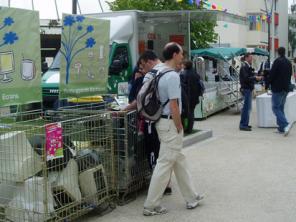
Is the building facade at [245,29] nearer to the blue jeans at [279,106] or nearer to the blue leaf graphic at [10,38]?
the blue jeans at [279,106]

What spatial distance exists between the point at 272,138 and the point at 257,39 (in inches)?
1616

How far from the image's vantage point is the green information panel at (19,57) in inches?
201

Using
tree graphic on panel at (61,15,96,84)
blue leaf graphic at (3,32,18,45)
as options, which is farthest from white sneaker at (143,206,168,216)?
blue leaf graphic at (3,32,18,45)

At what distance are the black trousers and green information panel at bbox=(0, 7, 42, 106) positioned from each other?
4.41ft

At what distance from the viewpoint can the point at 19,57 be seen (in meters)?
5.29

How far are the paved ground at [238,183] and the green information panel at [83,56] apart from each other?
159 centimetres

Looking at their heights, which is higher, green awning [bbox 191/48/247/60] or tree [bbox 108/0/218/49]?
tree [bbox 108/0/218/49]

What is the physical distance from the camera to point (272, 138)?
1072 cm

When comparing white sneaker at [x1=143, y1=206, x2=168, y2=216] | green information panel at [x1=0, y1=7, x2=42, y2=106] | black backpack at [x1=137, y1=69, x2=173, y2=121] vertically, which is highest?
green information panel at [x1=0, y1=7, x2=42, y2=106]

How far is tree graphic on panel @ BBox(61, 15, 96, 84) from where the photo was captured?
19.8 feet

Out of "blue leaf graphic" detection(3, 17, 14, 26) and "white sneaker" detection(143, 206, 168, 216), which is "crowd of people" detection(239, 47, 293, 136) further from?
"blue leaf graphic" detection(3, 17, 14, 26)

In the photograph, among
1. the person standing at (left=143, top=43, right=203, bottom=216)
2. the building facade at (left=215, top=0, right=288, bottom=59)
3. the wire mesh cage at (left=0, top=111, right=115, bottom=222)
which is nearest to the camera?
the wire mesh cage at (left=0, top=111, right=115, bottom=222)

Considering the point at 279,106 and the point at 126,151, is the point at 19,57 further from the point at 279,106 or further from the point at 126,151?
the point at 279,106

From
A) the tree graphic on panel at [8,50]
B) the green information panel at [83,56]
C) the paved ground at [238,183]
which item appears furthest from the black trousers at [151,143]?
the tree graphic on panel at [8,50]
